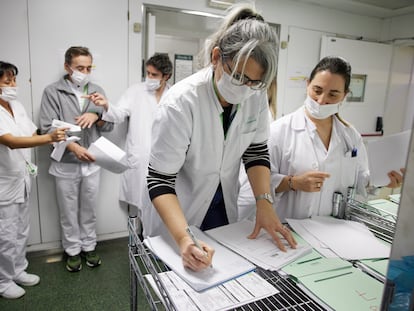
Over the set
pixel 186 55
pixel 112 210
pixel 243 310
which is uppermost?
pixel 186 55

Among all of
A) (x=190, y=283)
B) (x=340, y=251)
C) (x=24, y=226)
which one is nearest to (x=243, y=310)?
(x=190, y=283)

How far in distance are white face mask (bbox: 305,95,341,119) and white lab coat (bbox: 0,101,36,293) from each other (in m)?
1.76

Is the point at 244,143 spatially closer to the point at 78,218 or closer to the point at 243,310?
the point at 243,310

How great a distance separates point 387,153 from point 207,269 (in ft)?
2.59

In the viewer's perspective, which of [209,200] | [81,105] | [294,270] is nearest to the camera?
[294,270]

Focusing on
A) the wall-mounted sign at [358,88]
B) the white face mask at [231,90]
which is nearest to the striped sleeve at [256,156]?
the white face mask at [231,90]

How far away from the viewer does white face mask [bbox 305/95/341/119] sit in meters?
1.45

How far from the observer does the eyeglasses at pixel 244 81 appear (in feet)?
3.23

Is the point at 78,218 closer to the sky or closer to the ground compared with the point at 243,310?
closer to the ground

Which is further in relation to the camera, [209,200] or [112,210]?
[112,210]

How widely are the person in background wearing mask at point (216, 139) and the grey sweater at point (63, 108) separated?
137cm

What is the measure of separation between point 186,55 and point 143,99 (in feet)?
2.15

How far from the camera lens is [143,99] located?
261 centimetres

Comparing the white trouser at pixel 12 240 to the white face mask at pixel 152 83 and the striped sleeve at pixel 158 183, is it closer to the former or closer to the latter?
the white face mask at pixel 152 83
